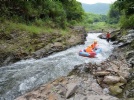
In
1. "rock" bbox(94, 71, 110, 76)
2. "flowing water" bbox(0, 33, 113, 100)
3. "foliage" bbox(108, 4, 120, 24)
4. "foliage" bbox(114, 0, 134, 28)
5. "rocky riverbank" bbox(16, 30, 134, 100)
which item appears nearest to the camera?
"rocky riverbank" bbox(16, 30, 134, 100)

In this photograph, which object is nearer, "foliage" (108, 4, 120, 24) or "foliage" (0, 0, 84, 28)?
"foliage" (0, 0, 84, 28)

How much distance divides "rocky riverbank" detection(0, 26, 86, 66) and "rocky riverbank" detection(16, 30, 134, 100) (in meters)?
4.46

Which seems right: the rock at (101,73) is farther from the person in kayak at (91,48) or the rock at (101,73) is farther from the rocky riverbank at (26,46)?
the person in kayak at (91,48)

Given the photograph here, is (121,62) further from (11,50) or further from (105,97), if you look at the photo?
(11,50)

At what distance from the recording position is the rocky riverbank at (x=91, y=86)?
819cm

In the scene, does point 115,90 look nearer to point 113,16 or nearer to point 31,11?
point 31,11

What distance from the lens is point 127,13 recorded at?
93.2 feet

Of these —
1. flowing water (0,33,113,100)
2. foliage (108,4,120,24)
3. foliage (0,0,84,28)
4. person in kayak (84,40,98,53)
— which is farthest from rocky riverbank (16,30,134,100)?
foliage (108,4,120,24)

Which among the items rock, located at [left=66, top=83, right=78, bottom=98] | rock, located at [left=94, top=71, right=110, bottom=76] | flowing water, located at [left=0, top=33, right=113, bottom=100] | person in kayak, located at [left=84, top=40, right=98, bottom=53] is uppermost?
rock, located at [left=66, top=83, right=78, bottom=98]

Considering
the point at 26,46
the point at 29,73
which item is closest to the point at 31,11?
the point at 26,46

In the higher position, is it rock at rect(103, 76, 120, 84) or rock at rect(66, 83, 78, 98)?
rock at rect(66, 83, 78, 98)

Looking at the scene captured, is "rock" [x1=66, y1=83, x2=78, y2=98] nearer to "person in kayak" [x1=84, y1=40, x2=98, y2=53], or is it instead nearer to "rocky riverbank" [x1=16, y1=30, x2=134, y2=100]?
"rocky riverbank" [x1=16, y1=30, x2=134, y2=100]

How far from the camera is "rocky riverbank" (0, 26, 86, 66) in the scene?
527 inches

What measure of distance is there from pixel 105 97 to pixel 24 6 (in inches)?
535
